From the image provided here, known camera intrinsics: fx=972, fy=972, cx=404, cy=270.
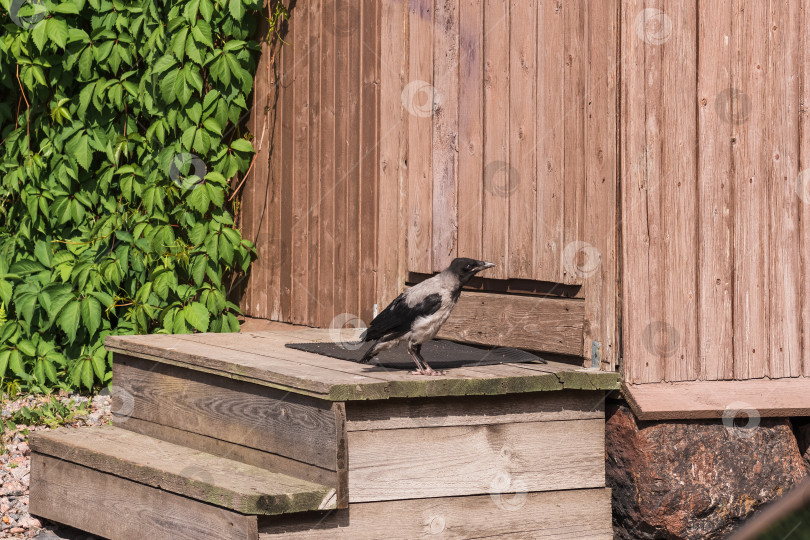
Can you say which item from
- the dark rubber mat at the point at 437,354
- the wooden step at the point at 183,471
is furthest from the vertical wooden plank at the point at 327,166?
the wooden step at the point at 183,471

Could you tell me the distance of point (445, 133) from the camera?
4.92 meters

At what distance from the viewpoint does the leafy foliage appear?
6.08 meters

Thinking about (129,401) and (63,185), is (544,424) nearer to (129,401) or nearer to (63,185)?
(129,401)

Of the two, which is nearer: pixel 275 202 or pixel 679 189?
pixel 679 189

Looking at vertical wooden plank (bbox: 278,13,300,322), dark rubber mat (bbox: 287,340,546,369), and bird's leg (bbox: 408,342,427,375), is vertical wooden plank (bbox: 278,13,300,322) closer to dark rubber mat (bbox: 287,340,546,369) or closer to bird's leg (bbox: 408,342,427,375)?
dark rubber mat (bbox: 287,340,546,369)

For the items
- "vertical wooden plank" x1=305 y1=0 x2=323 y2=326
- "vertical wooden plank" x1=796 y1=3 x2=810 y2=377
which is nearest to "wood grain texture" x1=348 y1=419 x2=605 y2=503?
"vertical wooden plank" x1=796 y1=3 x2=810 y2=377

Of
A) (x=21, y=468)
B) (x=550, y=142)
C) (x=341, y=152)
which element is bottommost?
(x=21, y=468)

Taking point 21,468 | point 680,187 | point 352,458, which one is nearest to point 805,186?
point 680,187

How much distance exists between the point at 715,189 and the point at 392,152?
1.87 metres

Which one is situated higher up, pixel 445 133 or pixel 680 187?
pixel 445 133

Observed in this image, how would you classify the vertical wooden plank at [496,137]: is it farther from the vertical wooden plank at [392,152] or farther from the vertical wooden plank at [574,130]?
the vertical wooden plank at [392,152]

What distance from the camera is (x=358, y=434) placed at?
11.7 feet

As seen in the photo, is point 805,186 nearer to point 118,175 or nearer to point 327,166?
point 327,166

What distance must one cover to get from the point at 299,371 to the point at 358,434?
1.49 feet
